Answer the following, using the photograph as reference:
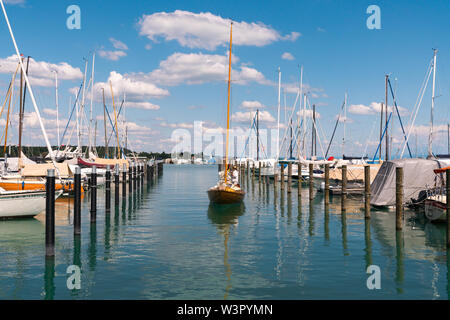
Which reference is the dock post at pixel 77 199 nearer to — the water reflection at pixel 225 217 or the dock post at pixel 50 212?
the dock post at pixel 50 212

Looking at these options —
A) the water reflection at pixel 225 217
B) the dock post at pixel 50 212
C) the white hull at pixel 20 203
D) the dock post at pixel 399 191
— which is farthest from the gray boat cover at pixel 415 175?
the white hull at pixel 20 203

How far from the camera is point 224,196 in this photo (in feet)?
101

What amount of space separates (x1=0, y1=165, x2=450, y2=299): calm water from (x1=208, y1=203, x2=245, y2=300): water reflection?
0.09 metres

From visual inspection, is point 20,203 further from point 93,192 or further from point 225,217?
point 225,217

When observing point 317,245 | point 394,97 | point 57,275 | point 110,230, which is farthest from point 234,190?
point 394,97

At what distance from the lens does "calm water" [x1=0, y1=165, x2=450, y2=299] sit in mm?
12016

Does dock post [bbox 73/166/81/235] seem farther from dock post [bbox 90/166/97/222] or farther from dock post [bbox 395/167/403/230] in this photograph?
dock post [bbox 395/167/403/230]

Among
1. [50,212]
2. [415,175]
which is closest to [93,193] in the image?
[50,212]

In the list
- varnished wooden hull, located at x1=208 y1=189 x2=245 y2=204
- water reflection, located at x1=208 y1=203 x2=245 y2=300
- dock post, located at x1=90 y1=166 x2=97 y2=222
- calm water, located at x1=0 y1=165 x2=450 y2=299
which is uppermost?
dock post, located at x1=90 y1=166 x2=97 y2=222

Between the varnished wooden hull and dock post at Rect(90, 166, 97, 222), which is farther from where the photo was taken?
the varnished wooden hull

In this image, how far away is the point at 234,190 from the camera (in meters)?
31.2

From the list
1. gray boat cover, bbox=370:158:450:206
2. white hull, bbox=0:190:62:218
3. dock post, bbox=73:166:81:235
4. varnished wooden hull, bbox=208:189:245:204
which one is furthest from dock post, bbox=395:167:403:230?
white hull, bbox=0:190:62:218
